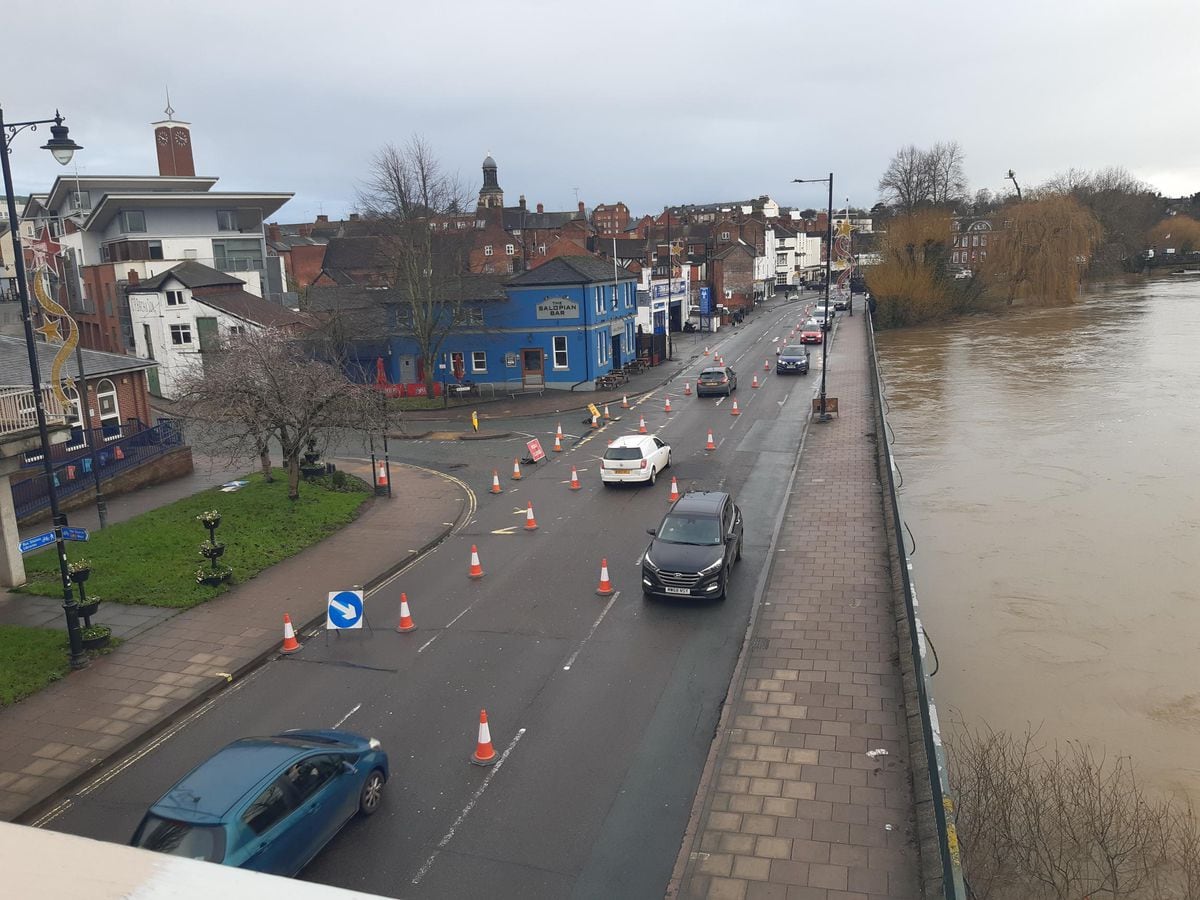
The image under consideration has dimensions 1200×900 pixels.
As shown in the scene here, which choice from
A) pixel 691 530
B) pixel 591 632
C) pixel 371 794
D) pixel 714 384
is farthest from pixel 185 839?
pixel 714 384

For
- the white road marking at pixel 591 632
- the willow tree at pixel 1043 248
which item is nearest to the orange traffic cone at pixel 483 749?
the white road marking at pixel 591 632

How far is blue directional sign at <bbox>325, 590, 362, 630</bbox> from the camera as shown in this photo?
14.1 m

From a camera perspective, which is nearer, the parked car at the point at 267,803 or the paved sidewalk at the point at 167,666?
the parked car at the point at 267,803

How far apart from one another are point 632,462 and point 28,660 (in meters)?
14.7

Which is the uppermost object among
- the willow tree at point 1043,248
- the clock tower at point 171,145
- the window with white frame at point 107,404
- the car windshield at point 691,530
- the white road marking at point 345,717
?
the clock tower at point 171,145

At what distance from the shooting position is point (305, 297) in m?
49.2

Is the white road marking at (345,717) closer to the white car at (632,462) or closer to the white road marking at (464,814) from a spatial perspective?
the white road marking at (464,814)

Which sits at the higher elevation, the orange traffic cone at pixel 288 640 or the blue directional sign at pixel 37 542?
the blue directional sign at pixel 37 542

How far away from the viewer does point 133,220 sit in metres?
48.5

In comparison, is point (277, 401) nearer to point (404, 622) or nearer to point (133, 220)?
point (404, 622)

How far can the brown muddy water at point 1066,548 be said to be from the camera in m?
13.1

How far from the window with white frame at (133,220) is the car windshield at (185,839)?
49039 mm

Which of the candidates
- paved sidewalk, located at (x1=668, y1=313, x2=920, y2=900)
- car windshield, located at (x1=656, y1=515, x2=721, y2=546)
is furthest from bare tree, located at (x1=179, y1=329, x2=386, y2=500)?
paved sidewalk, located at (x1=668, y1=313, x2=920, y2=900)

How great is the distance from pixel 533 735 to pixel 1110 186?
5534 inches
